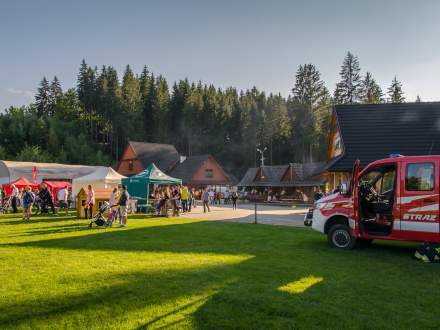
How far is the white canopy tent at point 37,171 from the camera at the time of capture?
41.4 metres

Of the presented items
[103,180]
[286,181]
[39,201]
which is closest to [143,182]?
[103,180]

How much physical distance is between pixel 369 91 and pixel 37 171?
196ft

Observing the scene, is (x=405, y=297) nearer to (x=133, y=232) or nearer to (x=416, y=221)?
(x=416, y=221)

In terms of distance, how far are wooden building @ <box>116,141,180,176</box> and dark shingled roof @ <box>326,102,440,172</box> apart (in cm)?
4419

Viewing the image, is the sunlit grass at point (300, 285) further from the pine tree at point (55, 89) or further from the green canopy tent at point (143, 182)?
the pine tree at point (55, 89)

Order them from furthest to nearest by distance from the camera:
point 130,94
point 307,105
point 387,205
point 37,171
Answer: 1. point 130,94
2. point 307,105
3. point 37,171
4. point 387,205

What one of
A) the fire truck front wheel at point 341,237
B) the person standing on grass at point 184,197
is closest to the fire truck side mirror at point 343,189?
the fire truck front wheel at point 341,237

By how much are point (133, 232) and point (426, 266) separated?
975 centimetres

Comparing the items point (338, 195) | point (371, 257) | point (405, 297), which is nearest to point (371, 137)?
point (338, 195)

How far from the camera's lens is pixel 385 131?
72.1ft

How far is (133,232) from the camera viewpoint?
47.8 feet

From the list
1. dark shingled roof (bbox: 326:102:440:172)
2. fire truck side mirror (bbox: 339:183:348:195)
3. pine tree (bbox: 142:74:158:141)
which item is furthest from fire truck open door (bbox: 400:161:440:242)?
pine tree (bbox: 142:74:158:141)

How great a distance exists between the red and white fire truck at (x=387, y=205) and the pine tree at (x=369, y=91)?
67472 millimetres

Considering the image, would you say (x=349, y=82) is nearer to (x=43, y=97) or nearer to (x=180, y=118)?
(x=180, y=118)
